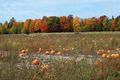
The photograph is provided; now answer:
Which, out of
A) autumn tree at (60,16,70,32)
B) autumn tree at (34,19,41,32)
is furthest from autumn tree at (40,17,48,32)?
autumn tree at (60,16,70,32)

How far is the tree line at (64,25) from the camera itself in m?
105

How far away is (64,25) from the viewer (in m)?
111

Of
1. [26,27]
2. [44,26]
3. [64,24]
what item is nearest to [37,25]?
[26,27]

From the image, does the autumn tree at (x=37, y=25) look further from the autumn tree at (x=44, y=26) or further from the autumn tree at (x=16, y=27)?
the autumn tree at (x=16, y=27)

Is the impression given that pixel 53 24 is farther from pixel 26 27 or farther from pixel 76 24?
pixel 26 27

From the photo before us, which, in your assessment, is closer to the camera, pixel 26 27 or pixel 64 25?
pixel 64 25

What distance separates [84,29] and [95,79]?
103399 millimetres

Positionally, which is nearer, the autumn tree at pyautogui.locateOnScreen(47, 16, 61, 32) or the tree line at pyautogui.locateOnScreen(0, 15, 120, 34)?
the tree line at pyautogui.locateOnScreen(0, 15, 120, 34)

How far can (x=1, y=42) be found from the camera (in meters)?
16.2

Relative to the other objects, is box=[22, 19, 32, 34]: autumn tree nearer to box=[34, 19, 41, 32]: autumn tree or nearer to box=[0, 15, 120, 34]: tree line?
box=[0, 15, 120, 34]: tree line

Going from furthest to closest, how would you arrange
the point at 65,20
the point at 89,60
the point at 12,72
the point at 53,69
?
the point at 65,20 < the point at 89,60 < the point at 53,69 < the point at 12,72

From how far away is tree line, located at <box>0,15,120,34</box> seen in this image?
10494cm

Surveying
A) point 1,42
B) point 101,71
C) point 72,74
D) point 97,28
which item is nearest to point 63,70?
point 72,74

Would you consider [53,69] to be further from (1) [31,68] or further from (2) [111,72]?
(2) [111,72]
